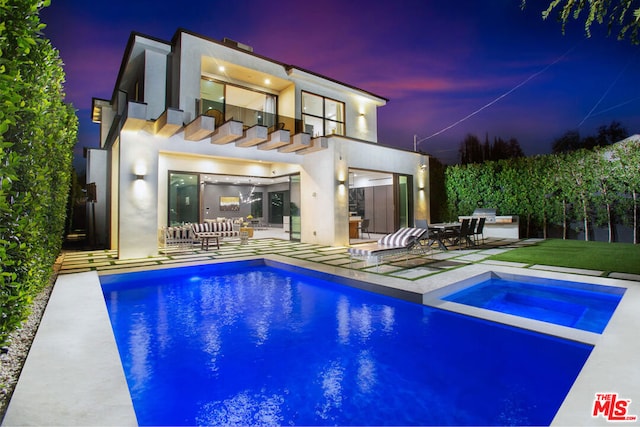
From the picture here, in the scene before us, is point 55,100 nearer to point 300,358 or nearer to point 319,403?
point 300,358

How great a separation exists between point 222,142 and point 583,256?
10.5 m

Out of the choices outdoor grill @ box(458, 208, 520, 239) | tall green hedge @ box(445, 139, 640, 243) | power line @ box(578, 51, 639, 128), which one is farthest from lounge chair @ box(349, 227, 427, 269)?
power line @ box(578, 51, 639, 128)

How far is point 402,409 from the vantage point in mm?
2455

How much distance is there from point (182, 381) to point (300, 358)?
1.14 m

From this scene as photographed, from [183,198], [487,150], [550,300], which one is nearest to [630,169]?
[550,300]

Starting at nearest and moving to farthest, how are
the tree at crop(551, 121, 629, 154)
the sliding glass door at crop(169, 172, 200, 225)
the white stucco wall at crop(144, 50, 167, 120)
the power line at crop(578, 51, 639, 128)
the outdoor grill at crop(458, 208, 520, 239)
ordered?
the white stucco wall at crop(144, 50, 167, 120)
the sliding glass door at crop(169, 172, 200, 225)
the outdoor grill at crop(458, 208, 520, 239)
the power line at crop(578, 51, 639, 128)
the tree at crop(551, 121, 629, 154)

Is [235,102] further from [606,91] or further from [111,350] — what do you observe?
[606,91]

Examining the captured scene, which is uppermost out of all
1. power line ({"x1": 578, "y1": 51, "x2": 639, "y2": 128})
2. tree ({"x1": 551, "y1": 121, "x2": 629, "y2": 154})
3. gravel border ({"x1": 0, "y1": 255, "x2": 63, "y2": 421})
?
power line ({"x1": 578, "y1": 51, "x2": 639, "y2": 128})

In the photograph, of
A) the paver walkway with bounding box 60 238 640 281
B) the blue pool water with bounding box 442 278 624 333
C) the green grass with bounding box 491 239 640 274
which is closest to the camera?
the blue pool water with bounding box 442 278 624 333

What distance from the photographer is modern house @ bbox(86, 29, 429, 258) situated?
891 centimetres

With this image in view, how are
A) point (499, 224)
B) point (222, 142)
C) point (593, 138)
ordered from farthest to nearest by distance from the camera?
1. point (593, 138)
2. point (499, 224)
3. point (222, 142)

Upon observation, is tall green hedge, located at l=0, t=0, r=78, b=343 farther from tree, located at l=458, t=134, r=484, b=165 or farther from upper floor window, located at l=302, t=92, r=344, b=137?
tree, located at l=458, t=134, r=484, b=165

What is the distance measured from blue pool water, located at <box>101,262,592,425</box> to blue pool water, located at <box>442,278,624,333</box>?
1.07 metres

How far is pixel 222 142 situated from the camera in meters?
9.80
